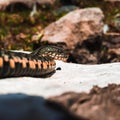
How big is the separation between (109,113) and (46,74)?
3498 millimetres

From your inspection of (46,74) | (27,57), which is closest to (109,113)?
(27,57)

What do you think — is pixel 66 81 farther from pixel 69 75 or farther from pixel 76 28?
pixel 76 28

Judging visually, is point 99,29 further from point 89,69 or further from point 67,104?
point 67,104

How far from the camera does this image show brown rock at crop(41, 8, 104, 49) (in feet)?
51.9

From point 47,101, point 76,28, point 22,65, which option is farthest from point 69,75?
point 76,28

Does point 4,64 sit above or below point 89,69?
above

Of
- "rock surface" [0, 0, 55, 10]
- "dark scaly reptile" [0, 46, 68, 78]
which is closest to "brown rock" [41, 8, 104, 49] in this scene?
"rock surface" [0, 0, 55, 10]

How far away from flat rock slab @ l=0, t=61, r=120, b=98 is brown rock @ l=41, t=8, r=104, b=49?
6286mm

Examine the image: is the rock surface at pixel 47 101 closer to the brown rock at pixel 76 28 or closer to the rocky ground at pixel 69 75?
the rocky ground at pixel 69 75

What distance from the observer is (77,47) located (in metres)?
16.0

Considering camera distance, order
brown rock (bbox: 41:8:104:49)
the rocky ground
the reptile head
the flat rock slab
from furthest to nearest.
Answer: brown rock (bbox: 41:8:104:49) < the reptile head < the flat rock slab < the rocky ground

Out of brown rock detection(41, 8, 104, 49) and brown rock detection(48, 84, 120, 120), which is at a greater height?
brown rock detection(48, 84, 120, 120)

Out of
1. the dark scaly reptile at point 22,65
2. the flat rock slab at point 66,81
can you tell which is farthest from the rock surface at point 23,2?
the dark scaly reptile at point 22,65

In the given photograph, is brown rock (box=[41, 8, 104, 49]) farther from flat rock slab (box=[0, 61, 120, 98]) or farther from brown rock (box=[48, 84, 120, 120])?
brown rock (box=[48, 84, 120, 120])
